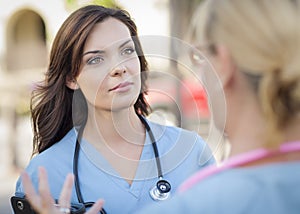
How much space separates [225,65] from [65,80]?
942mm

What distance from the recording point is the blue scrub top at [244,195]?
111 cm

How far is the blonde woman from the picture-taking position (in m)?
1.12

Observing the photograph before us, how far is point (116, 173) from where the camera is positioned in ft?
6.41

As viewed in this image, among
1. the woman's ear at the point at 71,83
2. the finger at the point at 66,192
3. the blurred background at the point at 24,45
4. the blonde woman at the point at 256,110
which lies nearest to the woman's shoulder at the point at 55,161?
the woman's ear at the point at 71,83

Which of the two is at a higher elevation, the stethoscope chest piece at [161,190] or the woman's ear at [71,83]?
the woman's ear at [71,83]

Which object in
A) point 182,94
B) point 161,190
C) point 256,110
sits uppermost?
point 256,110

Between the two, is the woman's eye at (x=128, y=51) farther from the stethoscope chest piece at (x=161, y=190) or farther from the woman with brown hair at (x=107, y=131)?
the stethoscope chest piece at (x=161, y=190)

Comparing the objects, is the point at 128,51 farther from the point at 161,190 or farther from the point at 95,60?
the point at 161,190

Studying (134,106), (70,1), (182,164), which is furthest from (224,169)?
(70,1)

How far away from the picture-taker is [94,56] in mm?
1916

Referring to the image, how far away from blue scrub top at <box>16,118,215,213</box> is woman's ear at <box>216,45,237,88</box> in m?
0.76

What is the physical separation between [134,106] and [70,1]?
12.0ft

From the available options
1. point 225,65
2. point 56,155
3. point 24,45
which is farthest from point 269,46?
point 24,45

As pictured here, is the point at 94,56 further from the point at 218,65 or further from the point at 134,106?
the point at 218,65
